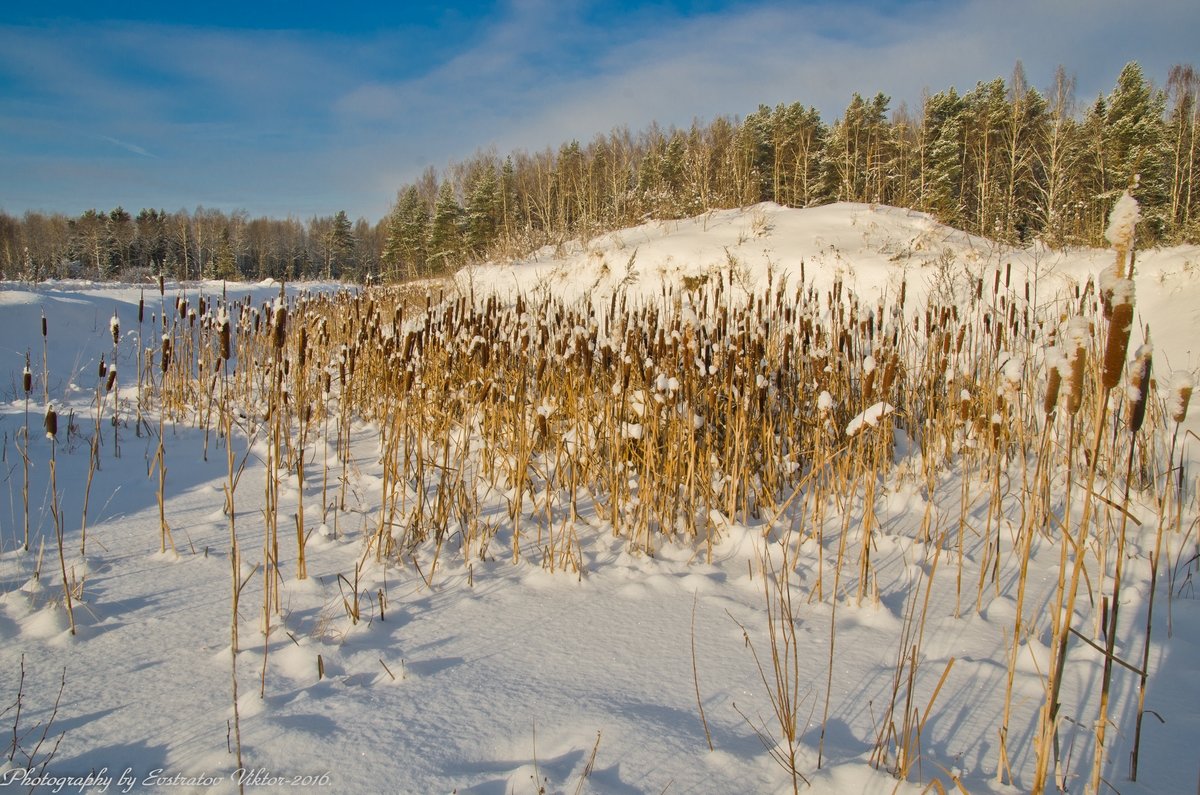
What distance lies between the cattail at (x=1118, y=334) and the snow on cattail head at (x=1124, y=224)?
68mm

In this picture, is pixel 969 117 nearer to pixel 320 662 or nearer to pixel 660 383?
pixel 660 383

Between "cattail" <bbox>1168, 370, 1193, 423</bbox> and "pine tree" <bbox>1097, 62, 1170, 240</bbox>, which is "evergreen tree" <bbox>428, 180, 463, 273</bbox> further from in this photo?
"cattail" <bbox>1168, 370, 1193, 423</bbox>

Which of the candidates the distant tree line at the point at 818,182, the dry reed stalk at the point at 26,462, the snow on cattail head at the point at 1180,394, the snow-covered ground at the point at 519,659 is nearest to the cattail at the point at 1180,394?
the snow on cattail head at the point at 1180,394

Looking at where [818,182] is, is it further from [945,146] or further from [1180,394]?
[1180,394]

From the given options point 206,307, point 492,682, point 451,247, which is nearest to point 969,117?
point 451,247

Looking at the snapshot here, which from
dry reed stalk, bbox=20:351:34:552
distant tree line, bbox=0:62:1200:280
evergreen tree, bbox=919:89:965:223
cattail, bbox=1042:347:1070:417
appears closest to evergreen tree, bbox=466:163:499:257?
distant tree line, bbox=0:62:1200:280

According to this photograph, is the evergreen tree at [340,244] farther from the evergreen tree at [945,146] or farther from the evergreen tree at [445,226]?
the evergreen tree at [945,146]

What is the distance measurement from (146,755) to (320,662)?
335 millimetres

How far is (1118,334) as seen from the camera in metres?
0.79

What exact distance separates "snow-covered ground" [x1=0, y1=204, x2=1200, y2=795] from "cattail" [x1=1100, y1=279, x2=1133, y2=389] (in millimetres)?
637

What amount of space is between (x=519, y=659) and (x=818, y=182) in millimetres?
28270

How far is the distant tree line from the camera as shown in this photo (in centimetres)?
1429

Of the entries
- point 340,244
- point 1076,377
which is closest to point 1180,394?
point 1076,377

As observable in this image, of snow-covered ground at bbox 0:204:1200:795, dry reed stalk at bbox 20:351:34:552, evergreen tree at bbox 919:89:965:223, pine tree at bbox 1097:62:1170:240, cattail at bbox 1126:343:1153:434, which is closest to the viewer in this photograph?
cattail at bbox 1126:343:1153:434
